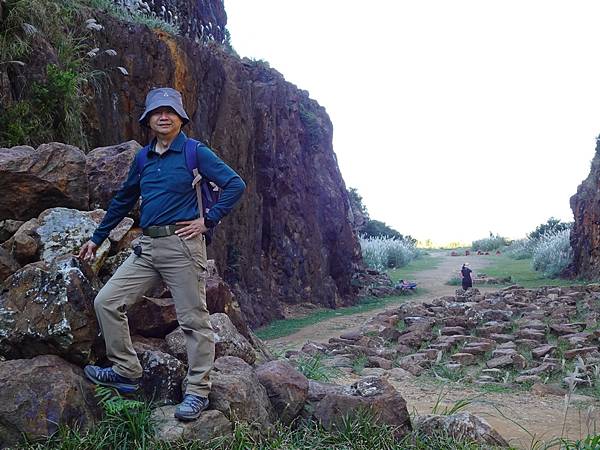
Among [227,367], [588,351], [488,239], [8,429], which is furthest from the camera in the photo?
[488,239]

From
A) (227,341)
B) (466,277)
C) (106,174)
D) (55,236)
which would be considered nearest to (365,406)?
(227,341)

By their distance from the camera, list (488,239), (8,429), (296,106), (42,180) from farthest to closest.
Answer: (488,239) → (296,106) → (42,180) → (8,429)

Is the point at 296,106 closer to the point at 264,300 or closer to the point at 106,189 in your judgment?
the point at 264,300

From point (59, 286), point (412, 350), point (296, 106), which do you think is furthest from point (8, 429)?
point (296, 106)

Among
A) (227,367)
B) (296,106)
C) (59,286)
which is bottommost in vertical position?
(227,367)

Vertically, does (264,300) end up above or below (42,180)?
below

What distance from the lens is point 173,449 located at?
359 centimetres

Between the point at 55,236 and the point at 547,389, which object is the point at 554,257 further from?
the point at 55,236

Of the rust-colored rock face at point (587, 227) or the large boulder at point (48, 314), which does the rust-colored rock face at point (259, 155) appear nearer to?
the large boulder at point (48, 314)

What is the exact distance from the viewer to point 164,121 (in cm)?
393

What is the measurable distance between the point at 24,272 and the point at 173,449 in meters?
1.44

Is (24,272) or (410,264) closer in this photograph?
(24,272)

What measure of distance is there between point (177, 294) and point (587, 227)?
1934 centimetres

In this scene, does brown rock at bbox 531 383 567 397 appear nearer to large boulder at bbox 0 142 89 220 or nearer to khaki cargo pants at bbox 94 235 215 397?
khaki cargo pants at bbox 94 235 215 397
